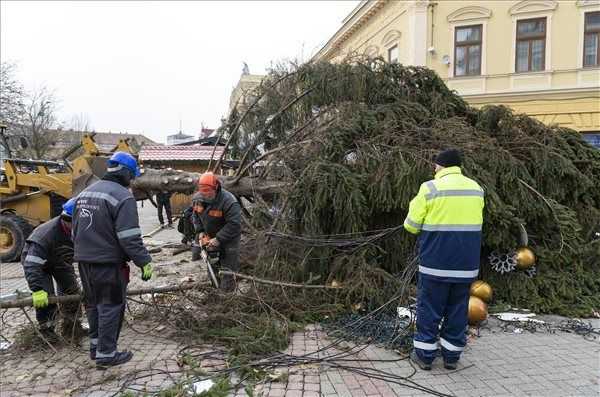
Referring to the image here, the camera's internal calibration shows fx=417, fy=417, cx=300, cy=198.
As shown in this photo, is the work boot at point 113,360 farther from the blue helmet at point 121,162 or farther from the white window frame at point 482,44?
the white window frame at point 482,44

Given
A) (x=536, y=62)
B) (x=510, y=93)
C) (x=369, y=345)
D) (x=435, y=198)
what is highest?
(x=536, y=62)

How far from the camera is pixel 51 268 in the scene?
3.97 meters

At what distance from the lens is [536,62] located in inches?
660

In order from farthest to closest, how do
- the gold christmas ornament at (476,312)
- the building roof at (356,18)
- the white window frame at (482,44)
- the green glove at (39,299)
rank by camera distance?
the building roof at (356,18) → the white window frame at (482,44) → the gold christmas ornament at (476,312) → the green glove at (39,299)

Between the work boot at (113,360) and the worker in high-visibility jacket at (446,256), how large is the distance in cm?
251

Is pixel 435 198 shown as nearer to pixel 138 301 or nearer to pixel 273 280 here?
pixel 273 280

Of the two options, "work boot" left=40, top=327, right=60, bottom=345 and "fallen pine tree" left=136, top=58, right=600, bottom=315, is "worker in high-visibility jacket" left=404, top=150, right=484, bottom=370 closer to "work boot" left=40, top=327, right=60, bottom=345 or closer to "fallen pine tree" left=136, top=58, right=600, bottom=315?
"fallen pine tree" left=136, top=58, right=600, bottom=315

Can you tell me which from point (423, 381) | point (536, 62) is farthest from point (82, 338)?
point (536, 62)

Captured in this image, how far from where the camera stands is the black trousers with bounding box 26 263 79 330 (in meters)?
3.94

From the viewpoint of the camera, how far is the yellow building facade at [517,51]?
52.5ft

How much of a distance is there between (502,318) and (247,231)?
11.4 feet

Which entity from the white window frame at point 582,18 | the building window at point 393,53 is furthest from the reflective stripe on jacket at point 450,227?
the building window at point 393,53

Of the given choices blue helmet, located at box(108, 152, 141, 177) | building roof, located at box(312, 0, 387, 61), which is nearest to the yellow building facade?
building roof, located at box(312, 0, 387, 61)

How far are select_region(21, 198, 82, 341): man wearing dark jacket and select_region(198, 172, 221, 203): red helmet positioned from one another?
148 cm
